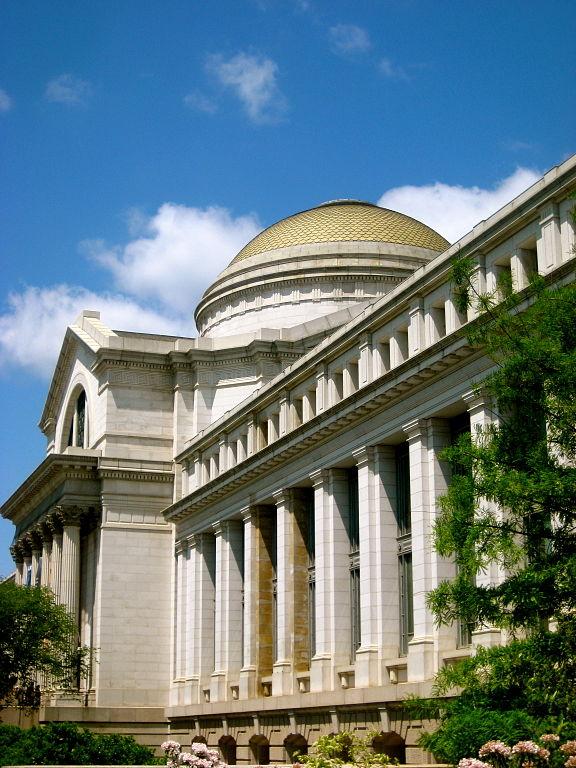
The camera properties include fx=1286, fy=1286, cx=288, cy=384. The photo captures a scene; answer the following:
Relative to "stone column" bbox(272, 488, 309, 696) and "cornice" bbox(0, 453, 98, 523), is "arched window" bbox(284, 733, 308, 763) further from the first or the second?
"cornice" bbox(0, 453, 98, 523)

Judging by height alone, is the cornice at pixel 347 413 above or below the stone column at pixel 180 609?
above

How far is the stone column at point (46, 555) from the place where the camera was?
252 feet

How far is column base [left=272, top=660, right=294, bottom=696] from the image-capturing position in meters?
51.0

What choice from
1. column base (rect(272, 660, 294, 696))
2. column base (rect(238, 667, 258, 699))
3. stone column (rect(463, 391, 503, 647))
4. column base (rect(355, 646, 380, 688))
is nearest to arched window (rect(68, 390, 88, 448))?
column base (rect(238, 667, 258, 699))

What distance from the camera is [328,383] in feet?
163

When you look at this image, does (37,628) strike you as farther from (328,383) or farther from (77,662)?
(328,383)

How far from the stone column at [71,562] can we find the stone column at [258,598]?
16757 millimetres

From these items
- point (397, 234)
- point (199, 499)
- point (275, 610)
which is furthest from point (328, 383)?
point (397, 234)

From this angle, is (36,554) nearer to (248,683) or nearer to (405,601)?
(248,683)

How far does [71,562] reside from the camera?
237 ft

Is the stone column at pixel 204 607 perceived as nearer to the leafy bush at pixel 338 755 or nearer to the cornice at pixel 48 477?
the cornice at pixel 48 477

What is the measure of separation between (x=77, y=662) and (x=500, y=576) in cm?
3618

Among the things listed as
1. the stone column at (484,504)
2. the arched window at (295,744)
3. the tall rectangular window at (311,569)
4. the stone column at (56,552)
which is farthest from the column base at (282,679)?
the stone column at (56,552)

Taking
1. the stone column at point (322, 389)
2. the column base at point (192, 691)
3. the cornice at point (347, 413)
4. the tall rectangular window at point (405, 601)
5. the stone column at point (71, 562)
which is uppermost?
the stone column at point (322, 389)
